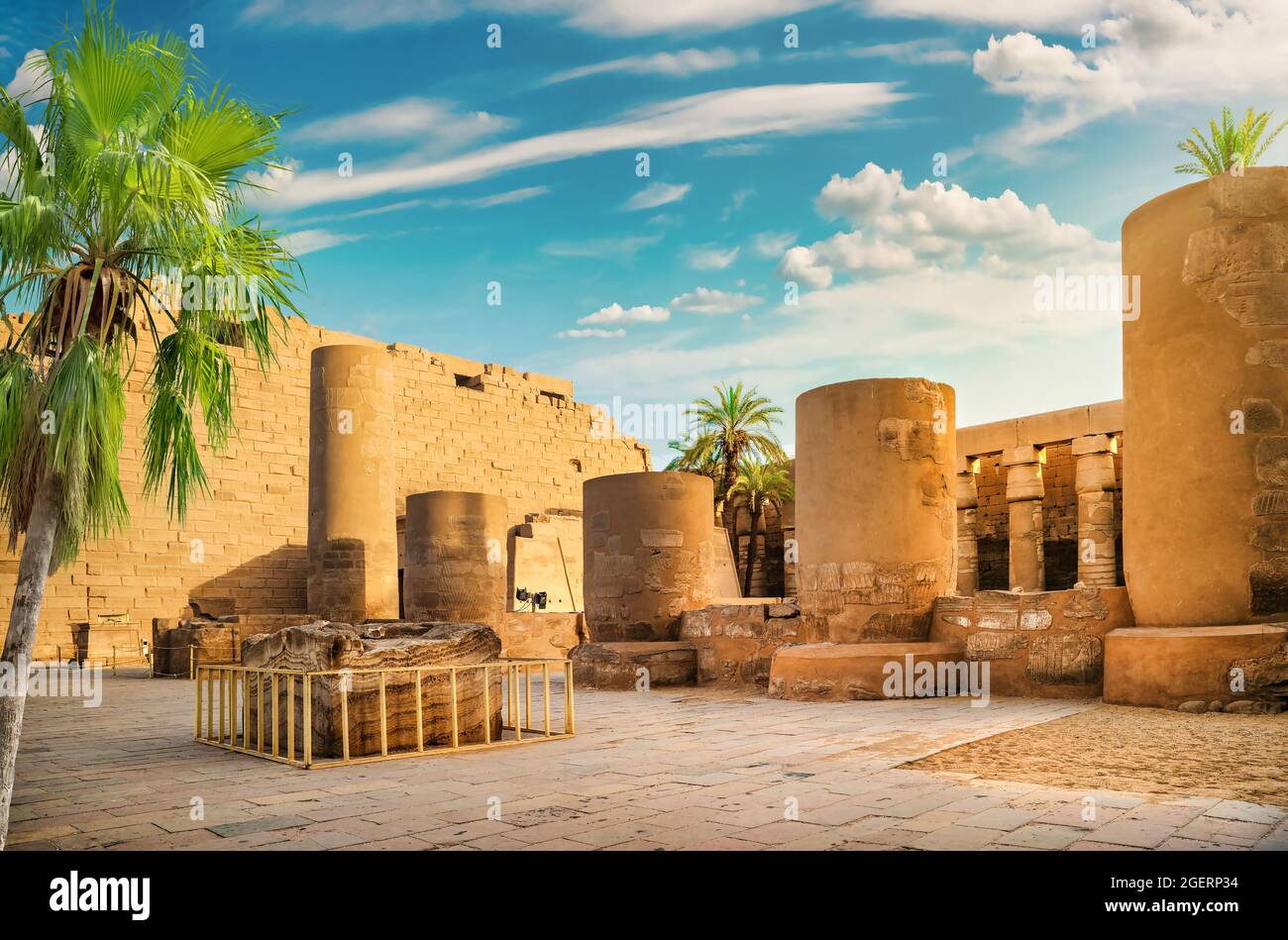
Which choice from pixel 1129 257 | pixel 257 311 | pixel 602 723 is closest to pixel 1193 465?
pixel 1129 257

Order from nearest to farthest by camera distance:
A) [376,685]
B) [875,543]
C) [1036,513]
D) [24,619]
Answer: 1. [24,619]
2. [376,685]
3. [875,543]
4. [1036,513]

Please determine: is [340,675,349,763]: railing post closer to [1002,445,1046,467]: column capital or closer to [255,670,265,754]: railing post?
[255,670,265,754]: railing post

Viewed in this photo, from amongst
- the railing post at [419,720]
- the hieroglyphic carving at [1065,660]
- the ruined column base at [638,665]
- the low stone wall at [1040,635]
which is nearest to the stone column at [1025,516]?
the ruined column base at [638,665]

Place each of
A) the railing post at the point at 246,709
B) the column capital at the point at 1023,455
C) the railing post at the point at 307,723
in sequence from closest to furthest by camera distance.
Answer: the railing post at the point at 307,723 < the railing post at the point at 246,709 < the column capital at the point at 1023,455

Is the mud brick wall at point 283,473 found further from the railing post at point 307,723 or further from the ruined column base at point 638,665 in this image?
the railing post at point 307,723

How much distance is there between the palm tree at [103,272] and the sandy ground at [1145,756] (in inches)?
177

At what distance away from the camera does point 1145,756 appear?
18.8 feet

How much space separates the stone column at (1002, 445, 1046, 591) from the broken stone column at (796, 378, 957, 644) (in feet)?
31.5

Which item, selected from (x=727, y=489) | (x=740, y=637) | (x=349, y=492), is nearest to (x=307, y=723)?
(x=740, y=637)

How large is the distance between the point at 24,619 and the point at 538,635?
1332 centimetres

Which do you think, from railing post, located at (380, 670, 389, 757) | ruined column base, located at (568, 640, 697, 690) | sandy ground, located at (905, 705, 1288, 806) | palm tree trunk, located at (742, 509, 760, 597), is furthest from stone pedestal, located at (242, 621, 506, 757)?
palm tree trunk, located at (742, 509, 760, 597)

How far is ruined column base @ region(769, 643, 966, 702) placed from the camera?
371 inches

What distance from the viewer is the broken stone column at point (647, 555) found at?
12.4 m

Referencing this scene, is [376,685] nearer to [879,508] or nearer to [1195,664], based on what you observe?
[879,508]
